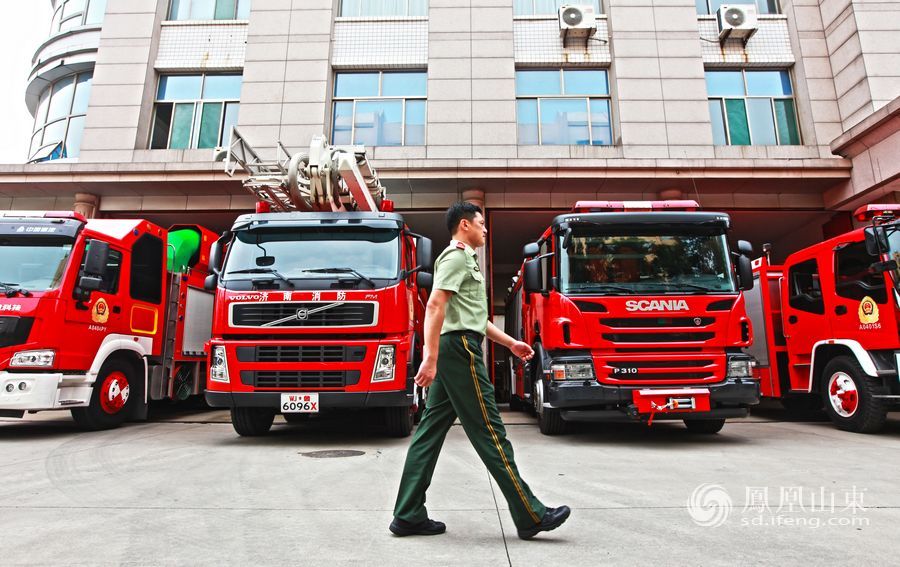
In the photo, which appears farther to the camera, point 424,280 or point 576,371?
point 424,280

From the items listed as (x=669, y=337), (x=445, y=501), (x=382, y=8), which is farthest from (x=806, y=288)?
(x=382, y=8)

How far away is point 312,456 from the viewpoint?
523 centimetres

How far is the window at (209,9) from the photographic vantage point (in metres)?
14.3

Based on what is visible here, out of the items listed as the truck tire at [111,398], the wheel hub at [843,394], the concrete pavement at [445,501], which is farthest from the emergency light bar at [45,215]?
the wheel hub at [843,394]

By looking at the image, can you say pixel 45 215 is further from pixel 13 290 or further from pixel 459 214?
pixel 459 214

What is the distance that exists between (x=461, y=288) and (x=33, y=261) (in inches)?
255

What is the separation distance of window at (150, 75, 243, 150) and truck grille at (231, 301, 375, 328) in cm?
930

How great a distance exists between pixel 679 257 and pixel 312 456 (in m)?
4.79

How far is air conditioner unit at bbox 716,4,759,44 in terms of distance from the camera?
13.1 m

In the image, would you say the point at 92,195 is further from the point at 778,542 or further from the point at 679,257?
the point at 778,542

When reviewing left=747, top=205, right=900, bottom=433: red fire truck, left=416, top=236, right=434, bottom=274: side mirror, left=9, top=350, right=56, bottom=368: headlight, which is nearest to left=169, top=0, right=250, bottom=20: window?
left=9, top=350, right=56, bottom=368: headlight

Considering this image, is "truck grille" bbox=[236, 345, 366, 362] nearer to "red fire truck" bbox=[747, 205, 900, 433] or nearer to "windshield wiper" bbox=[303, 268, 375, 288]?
"windshield wiper" bbox=[303, 268, 375, 288]

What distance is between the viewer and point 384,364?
5.82 m

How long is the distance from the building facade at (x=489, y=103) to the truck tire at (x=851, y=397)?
5.88 m
